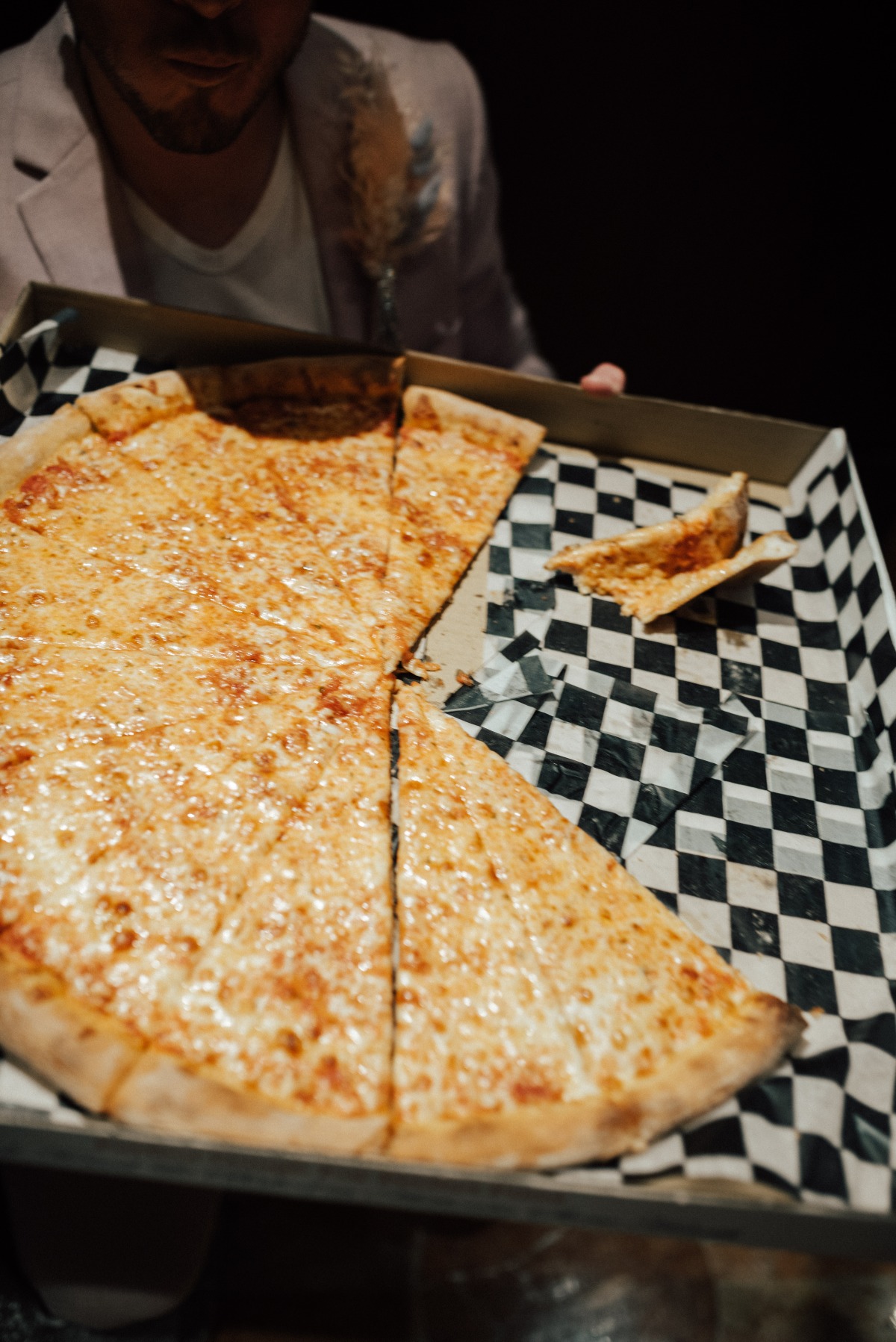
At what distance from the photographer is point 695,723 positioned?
269 cm

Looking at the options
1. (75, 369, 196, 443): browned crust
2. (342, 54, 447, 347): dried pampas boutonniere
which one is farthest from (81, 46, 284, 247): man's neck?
(75, 369, 196, 443): browned crust

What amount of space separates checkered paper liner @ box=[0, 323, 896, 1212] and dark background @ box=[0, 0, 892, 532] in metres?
1.23

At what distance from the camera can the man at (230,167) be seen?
281 centimetres

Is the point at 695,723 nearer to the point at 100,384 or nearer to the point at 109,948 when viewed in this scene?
the point at 109,948

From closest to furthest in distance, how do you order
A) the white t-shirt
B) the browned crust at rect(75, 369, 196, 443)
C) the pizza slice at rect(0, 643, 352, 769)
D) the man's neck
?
1. the pizza slice at rect(0, 643, 352, 769)
2. the browned crust at rect(75, 369, 196, 443)
3. the man's neck
4. the white t-shirt

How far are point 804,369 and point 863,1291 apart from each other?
14.5ft

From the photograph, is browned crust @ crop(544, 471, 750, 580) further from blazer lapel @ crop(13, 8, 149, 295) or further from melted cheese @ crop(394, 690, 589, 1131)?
blazer lapel @ crop(13, 8, 149, 295)

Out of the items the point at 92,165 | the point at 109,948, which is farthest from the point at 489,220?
the point at 109,948

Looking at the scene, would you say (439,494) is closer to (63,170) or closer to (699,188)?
(63,170)

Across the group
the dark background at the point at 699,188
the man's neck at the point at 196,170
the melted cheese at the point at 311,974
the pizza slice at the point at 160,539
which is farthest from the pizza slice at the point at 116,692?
the dark background at the point at 699,188

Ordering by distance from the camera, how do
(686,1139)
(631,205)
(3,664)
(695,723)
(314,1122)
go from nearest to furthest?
1. (314,1122)
2. (686,1139)
3. (3,664)
4. (695,723)
5. (631,205)

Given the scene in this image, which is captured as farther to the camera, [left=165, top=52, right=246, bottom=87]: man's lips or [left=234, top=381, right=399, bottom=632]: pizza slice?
[left=234, top=381, right=399, bottom=632]: pizza slice

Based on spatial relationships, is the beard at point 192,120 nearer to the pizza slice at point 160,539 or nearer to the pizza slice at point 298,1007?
the pizza slice at point 160,539

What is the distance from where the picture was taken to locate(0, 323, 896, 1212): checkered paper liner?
6.30ft
